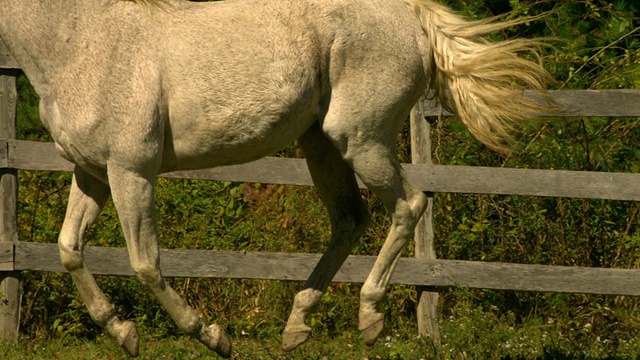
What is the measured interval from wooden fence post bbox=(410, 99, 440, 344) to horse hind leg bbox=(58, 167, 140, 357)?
2502 mm

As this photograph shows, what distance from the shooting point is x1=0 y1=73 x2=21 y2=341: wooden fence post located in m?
6.22

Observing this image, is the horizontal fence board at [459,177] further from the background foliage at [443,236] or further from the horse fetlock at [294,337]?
the horse fetlock at [294,337]

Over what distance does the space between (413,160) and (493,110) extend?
1760 mm

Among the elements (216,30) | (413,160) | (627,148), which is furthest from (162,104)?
(627,148)

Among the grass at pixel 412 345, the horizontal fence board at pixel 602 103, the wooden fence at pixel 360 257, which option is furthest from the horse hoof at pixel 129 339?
the horizontal fence board at pixel 602 103

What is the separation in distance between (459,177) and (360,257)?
83 centimetres

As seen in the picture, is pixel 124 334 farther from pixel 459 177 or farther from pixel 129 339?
pixel 459 177

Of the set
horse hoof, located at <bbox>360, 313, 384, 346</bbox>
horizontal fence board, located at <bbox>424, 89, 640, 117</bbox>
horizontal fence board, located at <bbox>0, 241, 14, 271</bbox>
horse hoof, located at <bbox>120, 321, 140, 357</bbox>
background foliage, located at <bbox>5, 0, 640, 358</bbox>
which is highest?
horse hoof, located at <bbox>120, 321, 140, 357</bbox>

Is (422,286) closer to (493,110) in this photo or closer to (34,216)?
(493,110)

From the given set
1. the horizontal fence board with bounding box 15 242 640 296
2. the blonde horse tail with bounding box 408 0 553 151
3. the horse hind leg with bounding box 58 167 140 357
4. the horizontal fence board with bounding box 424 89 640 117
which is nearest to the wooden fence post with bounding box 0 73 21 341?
the horizontal fence board with bounding box 15 242 640 296

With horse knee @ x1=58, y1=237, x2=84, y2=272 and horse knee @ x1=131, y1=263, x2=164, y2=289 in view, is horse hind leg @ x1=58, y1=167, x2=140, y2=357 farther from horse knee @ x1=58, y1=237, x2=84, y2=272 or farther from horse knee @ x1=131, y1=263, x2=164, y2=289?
horse knee @ x1=131, y1=263, x2=164, y2=289

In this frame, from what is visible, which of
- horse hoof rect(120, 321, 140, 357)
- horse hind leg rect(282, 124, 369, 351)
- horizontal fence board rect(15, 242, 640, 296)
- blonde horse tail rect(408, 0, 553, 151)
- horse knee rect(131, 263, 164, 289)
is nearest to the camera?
horse knee rect(131, 263, 164, 289)

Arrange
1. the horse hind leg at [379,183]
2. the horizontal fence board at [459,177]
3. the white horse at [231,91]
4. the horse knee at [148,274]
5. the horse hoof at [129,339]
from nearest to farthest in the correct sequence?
the white horse at [231,91] → the horse knee at [148,274] → the horse hoof at [129,339] → the horse hind leg at [379,183] → the horizontal fence board at [459,177]

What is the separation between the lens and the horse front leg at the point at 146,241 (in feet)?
14.1
